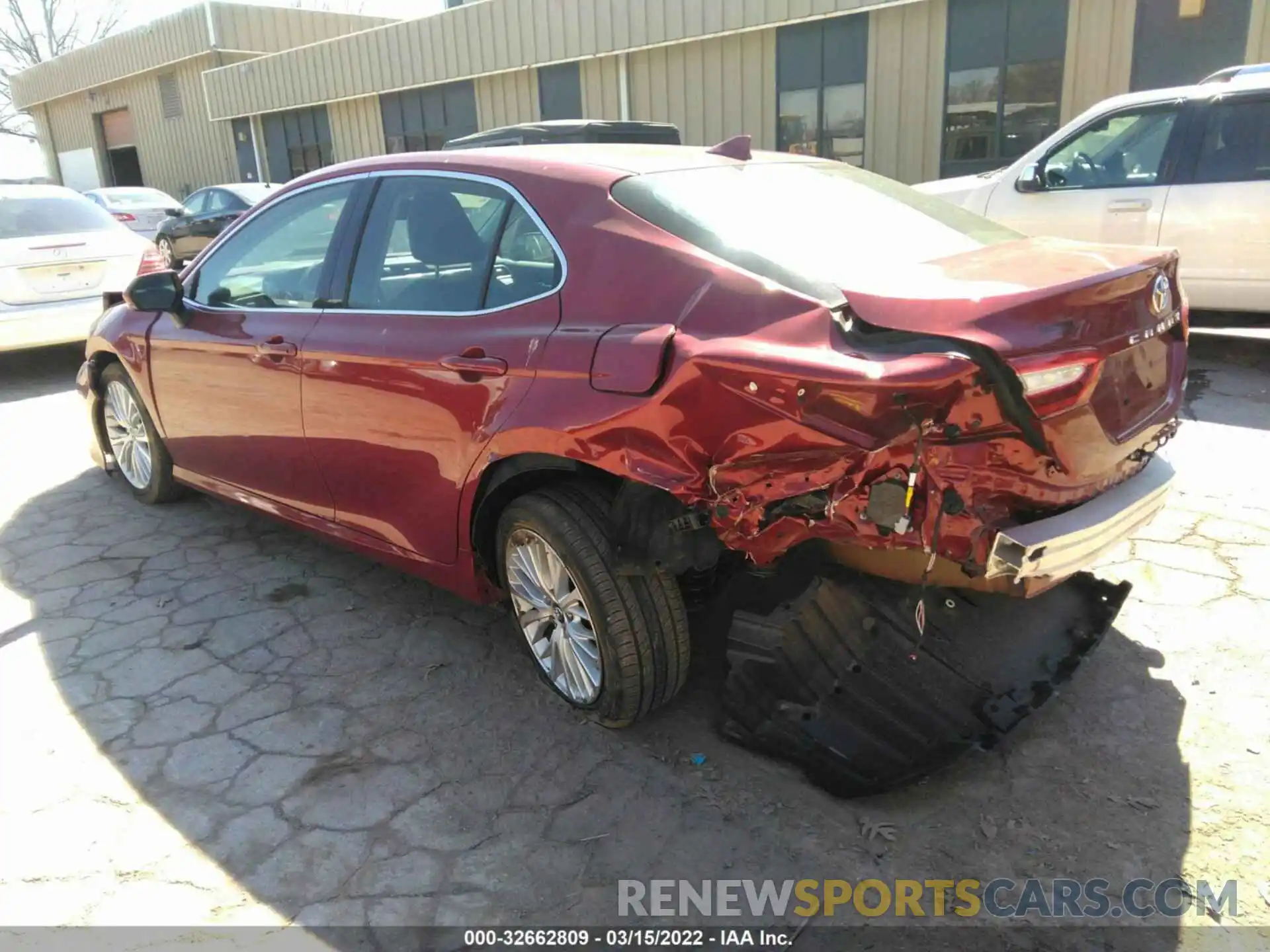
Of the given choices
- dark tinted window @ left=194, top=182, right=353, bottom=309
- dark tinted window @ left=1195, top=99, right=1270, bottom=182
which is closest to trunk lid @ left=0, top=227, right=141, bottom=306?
dark tinted window @ left=194, top=182, right=353, bottom=309

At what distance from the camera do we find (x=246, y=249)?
410 centimetres

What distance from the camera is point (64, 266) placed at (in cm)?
787

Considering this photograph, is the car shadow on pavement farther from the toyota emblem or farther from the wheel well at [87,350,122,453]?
the wheel well at [87,350,122,453]

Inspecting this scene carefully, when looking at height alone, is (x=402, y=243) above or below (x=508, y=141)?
below

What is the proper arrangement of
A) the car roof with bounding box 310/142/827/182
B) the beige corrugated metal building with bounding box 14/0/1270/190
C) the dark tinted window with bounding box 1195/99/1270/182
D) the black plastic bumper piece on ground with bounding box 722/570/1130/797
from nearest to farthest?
the black plastic bumper piece on ground with bounding box 722/570/1130/797, the car roof with bounding box 310/142/827/182, the dark tinted window with bounding box 1195/99/1270/182, the beige corrugated metal building with bounding box 14/0/1270/190

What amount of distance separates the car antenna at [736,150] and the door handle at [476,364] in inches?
43.1

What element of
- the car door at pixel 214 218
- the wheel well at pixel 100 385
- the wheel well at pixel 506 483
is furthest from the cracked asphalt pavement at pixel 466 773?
the car door at pixel 214 218

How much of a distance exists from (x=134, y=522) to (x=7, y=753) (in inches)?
81.7

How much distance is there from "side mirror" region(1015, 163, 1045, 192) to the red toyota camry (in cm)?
415

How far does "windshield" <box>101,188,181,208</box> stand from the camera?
16.6 metres

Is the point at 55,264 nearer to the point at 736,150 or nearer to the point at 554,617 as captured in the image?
the point at 736,150

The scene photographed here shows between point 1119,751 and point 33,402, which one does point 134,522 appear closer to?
point 33,402

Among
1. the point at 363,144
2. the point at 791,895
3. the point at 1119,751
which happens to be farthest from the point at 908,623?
the point at 363,144

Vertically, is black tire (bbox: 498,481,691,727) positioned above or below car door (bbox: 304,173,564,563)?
below
